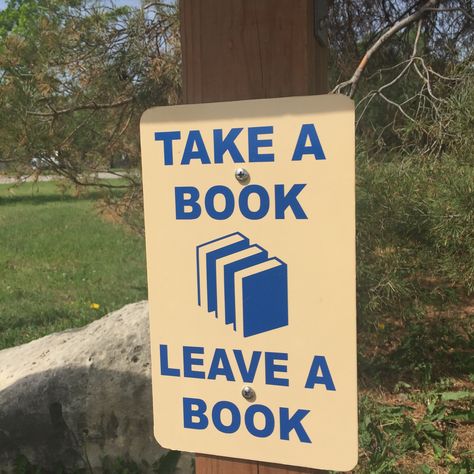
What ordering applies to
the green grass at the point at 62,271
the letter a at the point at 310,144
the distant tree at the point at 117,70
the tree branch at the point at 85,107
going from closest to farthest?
the letter a at the point at 310,144, the distant tree at the point at 117,70, the tree branch at the point at 85,107, the green grass at the point at 62,271

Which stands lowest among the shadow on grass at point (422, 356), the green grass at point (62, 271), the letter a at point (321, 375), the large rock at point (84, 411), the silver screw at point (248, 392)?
the green grass at point (62, 271)

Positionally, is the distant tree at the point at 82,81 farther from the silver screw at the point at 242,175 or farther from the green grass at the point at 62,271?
the silver screw at the point at 242,175

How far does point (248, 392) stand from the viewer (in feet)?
3.87

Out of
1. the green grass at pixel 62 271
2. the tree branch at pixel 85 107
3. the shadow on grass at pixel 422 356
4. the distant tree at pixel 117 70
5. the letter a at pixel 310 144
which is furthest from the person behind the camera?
the green grass at pixel 62 271

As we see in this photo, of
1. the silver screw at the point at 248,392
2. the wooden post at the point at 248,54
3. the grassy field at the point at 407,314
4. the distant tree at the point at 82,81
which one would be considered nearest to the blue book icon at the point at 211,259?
the silver screw at the point at 248,392

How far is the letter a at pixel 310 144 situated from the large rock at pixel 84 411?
1.63m

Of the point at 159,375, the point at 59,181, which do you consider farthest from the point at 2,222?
the point at 159,375

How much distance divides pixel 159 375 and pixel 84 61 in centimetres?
244

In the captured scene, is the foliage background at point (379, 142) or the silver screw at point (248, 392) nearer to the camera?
the silver screw at point (248, 392)

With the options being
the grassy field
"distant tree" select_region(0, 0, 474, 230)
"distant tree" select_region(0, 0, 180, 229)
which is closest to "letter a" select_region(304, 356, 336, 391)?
the grassy field

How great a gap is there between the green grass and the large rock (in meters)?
1.02

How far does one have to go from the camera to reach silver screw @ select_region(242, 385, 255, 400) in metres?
1.18

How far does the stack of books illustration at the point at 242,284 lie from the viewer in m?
1.15

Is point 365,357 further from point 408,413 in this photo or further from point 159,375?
point 159,375
